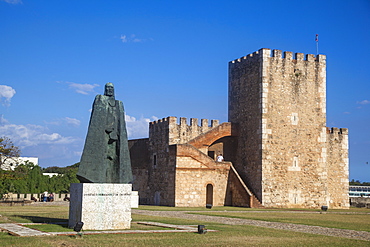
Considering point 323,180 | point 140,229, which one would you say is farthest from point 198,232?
point 323,180

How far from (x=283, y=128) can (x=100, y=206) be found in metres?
21.5

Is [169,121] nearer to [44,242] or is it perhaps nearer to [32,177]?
[32,177]

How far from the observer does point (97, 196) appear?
13.6 metres

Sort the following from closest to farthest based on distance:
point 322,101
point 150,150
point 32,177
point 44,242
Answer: point 44,242
point 322,101
point 150,150
point 32,177

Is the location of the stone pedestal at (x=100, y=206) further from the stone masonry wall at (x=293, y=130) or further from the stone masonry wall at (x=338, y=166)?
the stone masonry wall at (x=338, y=166)

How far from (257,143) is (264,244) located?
21487 mm

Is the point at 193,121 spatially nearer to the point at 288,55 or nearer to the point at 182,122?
the point at 182,122

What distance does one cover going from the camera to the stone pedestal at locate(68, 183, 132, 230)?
1339cm

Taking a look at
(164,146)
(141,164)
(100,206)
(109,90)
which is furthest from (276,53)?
(100,206)

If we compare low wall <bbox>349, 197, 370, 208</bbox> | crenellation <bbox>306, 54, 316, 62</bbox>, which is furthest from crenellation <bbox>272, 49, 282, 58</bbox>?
low wall <bbox>349, 197, 370, 208</bbox>

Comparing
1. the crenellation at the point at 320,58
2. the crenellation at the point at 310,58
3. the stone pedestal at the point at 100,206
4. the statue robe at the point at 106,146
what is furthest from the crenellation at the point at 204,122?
the stone pedestal at the point at 100,206

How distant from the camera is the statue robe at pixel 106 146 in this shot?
14.0m

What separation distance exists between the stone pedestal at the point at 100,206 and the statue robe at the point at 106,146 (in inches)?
12.9

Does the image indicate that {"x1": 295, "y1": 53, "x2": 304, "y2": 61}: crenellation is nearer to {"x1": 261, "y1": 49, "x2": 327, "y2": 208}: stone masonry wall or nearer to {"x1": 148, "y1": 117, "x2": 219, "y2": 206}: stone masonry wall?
{"x1": 261, "y1": 49, "x2": 327, "y2": 208}: stone masonry wall
